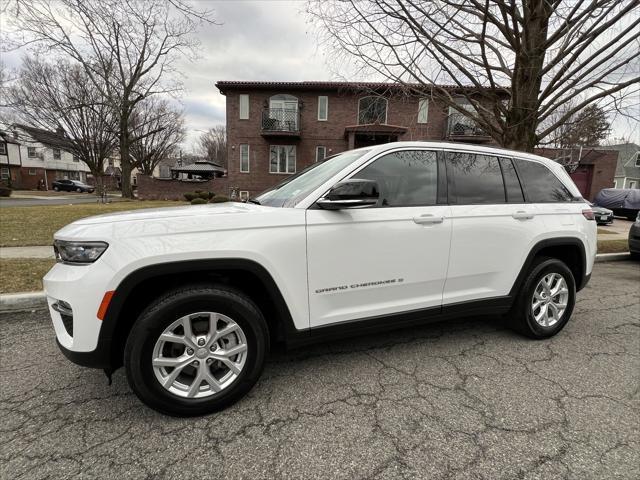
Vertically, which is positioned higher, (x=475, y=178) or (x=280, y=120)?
(x=280, y=120)

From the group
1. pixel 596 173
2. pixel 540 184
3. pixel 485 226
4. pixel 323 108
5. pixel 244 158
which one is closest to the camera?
pixel 485 226

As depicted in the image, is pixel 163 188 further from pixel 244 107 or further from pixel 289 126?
pixel 289 126

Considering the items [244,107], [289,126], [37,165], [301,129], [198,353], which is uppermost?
[244,107]

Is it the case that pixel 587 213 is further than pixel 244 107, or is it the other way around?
pixel 244 107

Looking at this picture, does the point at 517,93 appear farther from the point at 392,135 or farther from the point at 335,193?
the point at 392,135

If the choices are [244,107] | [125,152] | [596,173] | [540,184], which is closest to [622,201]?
[596,173]

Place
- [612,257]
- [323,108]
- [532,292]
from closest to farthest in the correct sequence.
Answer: [532,292]
[612,257]
[323,108]

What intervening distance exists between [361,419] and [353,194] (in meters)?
1.44

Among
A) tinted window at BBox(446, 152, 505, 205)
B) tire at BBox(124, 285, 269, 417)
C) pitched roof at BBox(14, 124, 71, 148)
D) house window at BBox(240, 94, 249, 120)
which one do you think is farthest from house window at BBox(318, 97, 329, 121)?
pitched roof at BBox(14, 124, 71, 148)

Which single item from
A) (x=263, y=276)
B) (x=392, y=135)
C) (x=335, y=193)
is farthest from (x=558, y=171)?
(x=392, y=135)

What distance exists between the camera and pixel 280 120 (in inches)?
856

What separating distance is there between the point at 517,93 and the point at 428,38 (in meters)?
1.93

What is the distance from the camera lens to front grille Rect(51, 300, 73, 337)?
1.97 m

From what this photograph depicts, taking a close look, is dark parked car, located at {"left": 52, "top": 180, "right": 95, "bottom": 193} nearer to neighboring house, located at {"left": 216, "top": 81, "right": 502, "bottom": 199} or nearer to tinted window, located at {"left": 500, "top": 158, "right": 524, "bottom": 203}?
neighboring house, located at {"left": 216, "top": 81, "right": 502, "bottom": 199}
